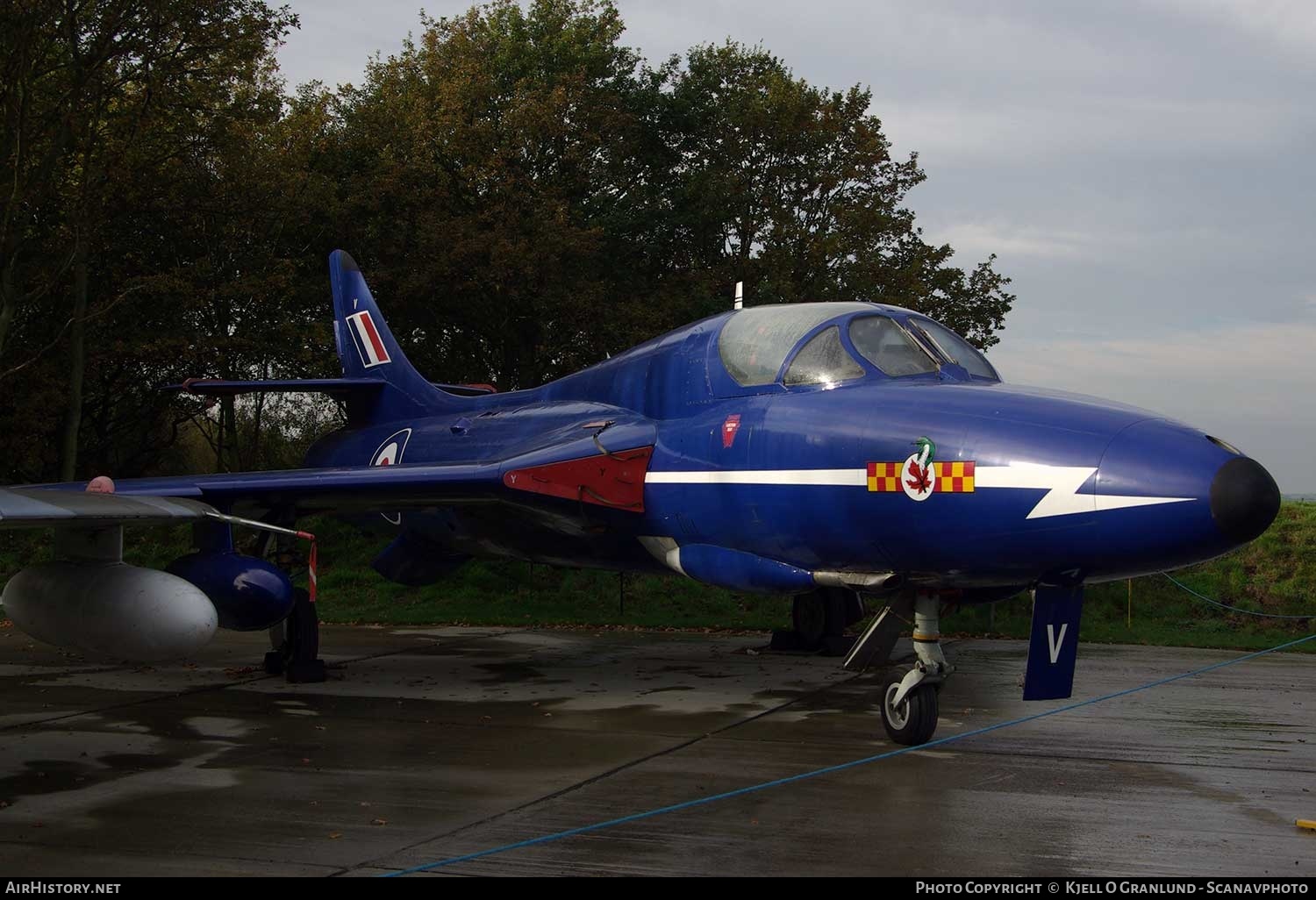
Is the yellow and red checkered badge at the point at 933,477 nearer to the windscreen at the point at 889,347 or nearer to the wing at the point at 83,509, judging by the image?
the windscreen at the point at 889,347

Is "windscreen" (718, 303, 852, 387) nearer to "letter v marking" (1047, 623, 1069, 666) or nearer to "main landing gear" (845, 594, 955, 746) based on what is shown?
"main landing gear" (845, 594, 955, 746)

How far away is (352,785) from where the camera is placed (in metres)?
7.14

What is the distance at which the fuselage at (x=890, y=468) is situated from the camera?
6613 mm

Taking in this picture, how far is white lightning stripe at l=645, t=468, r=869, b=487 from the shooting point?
7922 millimetres

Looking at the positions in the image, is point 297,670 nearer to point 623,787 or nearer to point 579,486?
point 579,486

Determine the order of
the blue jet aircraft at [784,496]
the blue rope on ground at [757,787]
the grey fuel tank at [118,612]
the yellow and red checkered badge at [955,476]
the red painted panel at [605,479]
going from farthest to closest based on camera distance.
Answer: the red painted panel at [605,479], the grey fuel tank at [118,612], the yellow and red checkered badge at [955,476], the blue jet aircraft at [784,496], the blue rope on ground at [757,787]

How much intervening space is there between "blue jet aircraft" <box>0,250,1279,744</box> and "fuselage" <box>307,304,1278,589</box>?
2 cm

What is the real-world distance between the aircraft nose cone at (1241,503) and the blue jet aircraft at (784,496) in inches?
0.5

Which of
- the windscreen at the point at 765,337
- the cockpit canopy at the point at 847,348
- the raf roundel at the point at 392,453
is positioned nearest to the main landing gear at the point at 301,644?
the raf roundel at the point at 392,453

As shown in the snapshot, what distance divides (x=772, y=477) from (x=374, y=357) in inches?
328

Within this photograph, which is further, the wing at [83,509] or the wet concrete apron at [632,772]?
the wing at [83,509]

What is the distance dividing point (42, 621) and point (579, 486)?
395 cm

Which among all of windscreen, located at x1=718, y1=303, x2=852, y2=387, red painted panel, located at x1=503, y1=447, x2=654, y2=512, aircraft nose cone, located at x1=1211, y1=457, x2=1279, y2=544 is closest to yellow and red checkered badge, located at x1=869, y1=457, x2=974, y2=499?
aircraft nose cone, located at x1=1211, y1=457, x2=1279, y2=544

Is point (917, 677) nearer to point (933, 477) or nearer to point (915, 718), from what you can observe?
point (915, 718)
